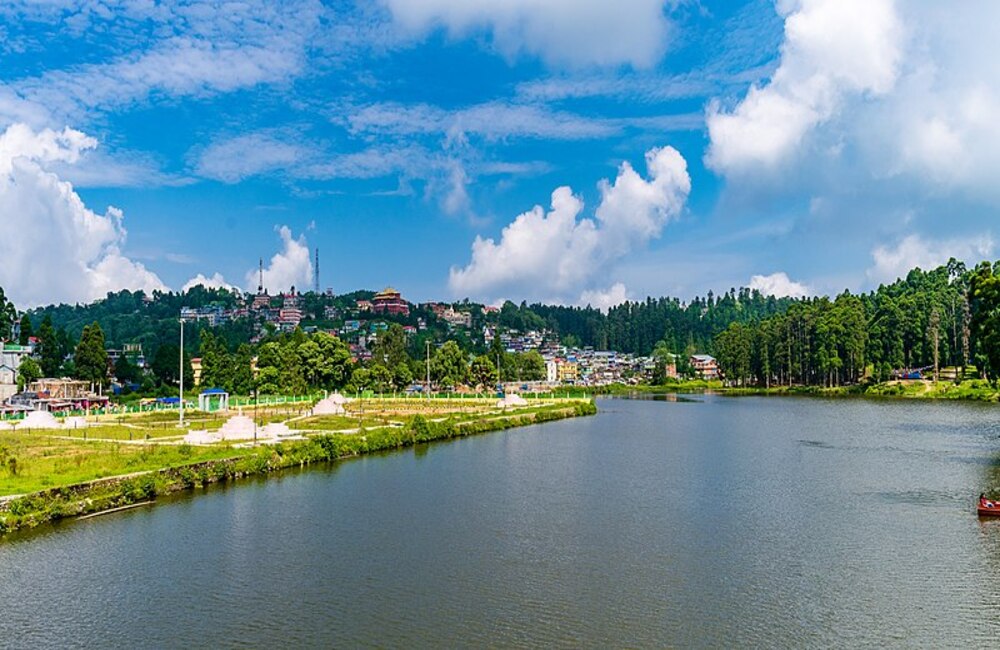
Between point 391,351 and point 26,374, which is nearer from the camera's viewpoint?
point 26,374

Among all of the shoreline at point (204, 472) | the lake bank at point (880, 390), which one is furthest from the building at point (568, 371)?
the shoreline at point (204, 472)

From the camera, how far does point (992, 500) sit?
89.5 feet

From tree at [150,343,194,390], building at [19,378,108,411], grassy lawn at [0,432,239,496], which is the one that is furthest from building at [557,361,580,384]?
grassy lawn at [0,432,239,496]

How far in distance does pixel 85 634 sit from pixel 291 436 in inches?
1121

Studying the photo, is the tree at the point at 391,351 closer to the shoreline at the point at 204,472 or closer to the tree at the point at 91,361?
the tree at the point at 91,361

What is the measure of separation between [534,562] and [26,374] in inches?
2979

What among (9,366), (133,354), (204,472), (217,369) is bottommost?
(204,472)

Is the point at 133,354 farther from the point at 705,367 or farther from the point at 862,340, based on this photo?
the point at 862,340

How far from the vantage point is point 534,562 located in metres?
21.1

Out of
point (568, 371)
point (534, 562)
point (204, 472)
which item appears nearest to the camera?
point (534, 562)

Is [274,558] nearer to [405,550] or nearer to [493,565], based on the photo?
[405,550]

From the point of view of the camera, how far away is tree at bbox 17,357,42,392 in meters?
77.7

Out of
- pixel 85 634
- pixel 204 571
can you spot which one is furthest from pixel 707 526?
pixel 85 634

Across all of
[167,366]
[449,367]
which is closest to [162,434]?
[449,367]
